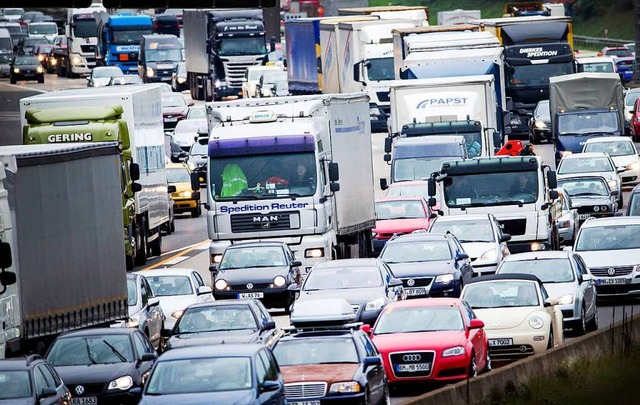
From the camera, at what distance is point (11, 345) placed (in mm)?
21375

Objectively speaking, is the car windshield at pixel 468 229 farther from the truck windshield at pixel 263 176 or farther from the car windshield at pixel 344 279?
the car windshield at pixel 344 279

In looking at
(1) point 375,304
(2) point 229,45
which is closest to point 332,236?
(1) point 375,304

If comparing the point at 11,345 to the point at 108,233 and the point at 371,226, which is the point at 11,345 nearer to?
the point at 108,233

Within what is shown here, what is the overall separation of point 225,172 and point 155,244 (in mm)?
9338

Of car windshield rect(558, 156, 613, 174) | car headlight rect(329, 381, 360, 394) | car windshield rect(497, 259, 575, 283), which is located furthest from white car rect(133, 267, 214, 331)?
car windshield rect(558, 156, 613, 174)

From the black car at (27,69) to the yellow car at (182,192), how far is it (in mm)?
50432

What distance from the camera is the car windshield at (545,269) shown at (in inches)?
1107

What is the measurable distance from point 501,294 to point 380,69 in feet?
133

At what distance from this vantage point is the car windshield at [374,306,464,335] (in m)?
22.7

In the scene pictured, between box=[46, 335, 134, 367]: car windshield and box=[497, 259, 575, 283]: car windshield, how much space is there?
329 inches

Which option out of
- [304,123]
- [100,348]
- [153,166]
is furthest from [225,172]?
[100,348]

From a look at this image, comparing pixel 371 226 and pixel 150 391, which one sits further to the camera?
pixel 371 226

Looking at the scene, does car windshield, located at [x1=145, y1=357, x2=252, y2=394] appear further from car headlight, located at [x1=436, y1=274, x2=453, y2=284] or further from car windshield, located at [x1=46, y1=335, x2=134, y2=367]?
car headlight, located at [x1=436, y1=274, x2=453, y2=284]

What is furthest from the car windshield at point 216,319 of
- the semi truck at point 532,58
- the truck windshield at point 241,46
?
the truck windshield at point 241,46
